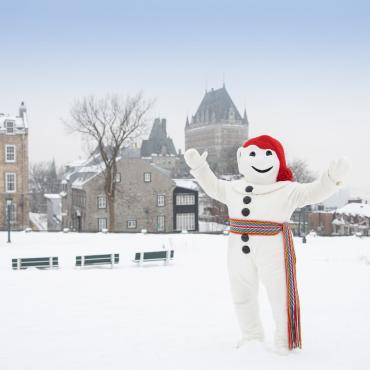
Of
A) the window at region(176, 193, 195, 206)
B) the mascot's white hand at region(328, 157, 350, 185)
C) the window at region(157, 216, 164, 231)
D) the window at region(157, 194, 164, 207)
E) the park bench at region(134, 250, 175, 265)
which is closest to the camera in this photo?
the mascot's white hand at region(328, 157, 350, 185)

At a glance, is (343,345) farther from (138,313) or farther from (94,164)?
(94,164)

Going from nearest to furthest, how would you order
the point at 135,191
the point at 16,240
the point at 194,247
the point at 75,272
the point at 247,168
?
the point at 247,168
the point at 75,272
the point at 194,247
the point at 16,240
the point at 135,191

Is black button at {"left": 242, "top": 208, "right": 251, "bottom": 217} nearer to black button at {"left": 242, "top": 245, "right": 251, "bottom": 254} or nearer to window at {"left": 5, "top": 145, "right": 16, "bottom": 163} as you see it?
black button at {"left": 242, "top": 245, "right": 251, "bottom": 254}

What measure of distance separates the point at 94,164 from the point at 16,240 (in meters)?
16.5

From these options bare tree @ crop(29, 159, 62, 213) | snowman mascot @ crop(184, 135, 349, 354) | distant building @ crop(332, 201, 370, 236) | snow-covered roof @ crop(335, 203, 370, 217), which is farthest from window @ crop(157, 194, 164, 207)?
bare tree @ crop(29, 159, 62, 213)

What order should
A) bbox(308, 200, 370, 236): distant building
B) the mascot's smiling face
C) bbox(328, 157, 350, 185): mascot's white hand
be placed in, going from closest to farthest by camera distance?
bbox(328, 157, 350, 185): mascot's white hand → the mascot's smiling face → bbox(308, 200, 370, 236): distant building

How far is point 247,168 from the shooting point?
220 inches

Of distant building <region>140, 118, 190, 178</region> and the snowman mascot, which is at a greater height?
distant building <region>140, 118, 190, 178</region>

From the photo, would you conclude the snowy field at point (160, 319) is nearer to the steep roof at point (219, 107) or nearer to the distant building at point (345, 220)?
the distant building at point (345, 220)

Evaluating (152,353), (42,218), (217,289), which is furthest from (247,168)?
(42,218)

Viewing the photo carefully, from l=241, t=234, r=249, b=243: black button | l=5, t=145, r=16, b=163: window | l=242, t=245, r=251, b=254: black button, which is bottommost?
l=242, t=245, r=251, b=254: black button

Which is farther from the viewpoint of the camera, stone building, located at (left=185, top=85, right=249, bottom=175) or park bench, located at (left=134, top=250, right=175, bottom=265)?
stone building, located at (left=185, top=85, right=249, bottom=175)

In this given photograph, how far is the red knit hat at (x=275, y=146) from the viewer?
5.58 meters

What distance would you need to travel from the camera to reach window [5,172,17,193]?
112 feet
